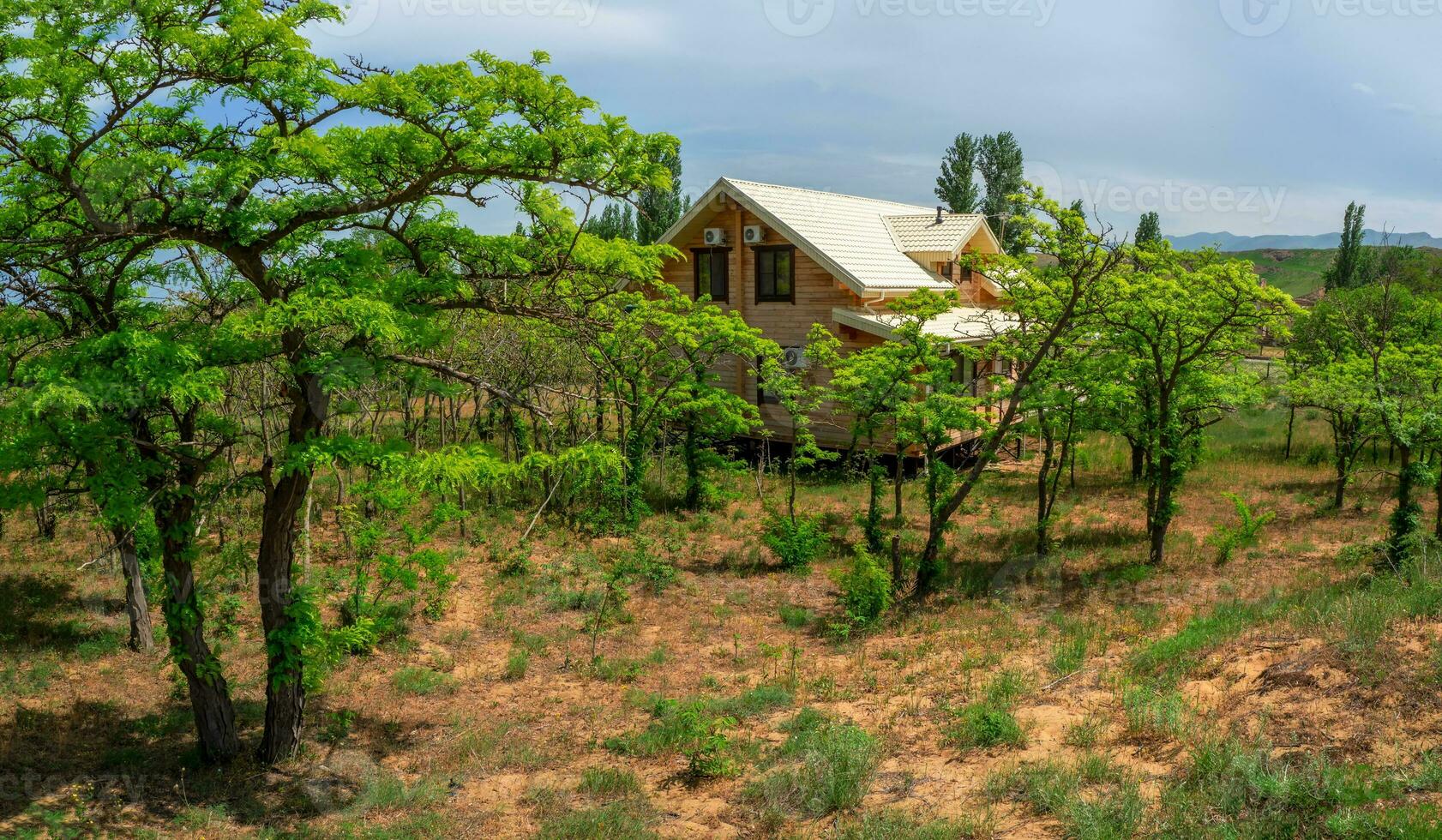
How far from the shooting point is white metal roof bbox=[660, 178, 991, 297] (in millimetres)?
23250

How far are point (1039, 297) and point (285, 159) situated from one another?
469 inches

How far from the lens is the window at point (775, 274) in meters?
24.4

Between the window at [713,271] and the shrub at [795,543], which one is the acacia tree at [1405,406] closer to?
the shrub at [795,543]

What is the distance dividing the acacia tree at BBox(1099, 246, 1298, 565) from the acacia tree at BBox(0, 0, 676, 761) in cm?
1000

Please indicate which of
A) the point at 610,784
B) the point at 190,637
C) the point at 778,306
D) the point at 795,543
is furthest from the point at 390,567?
the point at 778,306

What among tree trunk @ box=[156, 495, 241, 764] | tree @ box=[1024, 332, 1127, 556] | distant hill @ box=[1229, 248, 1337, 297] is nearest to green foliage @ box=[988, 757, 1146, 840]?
tree trunk @ box=[156, 495, 241, 764]

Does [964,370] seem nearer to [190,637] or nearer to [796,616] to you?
[796,616]

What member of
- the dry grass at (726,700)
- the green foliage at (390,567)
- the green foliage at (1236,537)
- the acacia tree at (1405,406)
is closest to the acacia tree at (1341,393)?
the acacia tree at (1405,406)

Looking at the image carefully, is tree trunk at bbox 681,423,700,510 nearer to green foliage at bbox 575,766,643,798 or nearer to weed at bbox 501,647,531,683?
weed at bbox 501,647,531,683

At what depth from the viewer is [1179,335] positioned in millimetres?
14539

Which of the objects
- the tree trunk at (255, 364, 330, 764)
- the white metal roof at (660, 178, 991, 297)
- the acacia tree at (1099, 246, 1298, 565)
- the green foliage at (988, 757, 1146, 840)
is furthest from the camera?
the white metal roof at (660, 178, 991, 297)

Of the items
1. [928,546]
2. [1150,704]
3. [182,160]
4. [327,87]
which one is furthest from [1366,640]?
[182,160]

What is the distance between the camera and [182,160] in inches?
305

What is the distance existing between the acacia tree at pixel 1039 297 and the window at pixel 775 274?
28.5 ft
